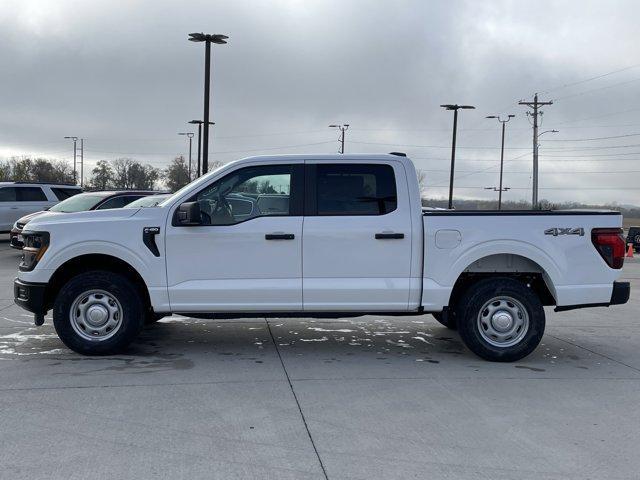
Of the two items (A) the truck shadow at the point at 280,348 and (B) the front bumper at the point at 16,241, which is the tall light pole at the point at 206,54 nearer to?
(B) the front bumper at the point at 16,241

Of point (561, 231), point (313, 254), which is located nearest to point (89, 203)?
point (313, 254)

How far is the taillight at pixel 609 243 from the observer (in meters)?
6.66

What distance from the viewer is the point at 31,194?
2097 centimetres

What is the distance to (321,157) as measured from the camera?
6742mm

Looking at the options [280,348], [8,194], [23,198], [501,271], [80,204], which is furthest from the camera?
[23,198]

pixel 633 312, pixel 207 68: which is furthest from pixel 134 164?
pixel 633 312

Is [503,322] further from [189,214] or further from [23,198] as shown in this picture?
[23,198]

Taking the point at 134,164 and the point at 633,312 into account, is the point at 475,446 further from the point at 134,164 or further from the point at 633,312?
the point at 134,164

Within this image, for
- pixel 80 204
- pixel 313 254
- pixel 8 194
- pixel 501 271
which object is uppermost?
pixel 8 194

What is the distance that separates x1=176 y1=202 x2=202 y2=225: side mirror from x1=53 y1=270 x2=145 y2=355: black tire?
0.88 metres

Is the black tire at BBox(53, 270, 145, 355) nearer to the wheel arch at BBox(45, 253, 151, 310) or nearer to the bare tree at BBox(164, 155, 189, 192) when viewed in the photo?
the wheel arch at BBox(45, 253, 151, 310)

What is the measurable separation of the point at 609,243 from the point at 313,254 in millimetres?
3002

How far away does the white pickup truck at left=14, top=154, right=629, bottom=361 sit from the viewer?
6.49 m

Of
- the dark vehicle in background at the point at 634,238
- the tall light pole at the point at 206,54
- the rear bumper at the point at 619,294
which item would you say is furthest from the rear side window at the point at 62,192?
the dark vehicle in background at the point at 634,238
